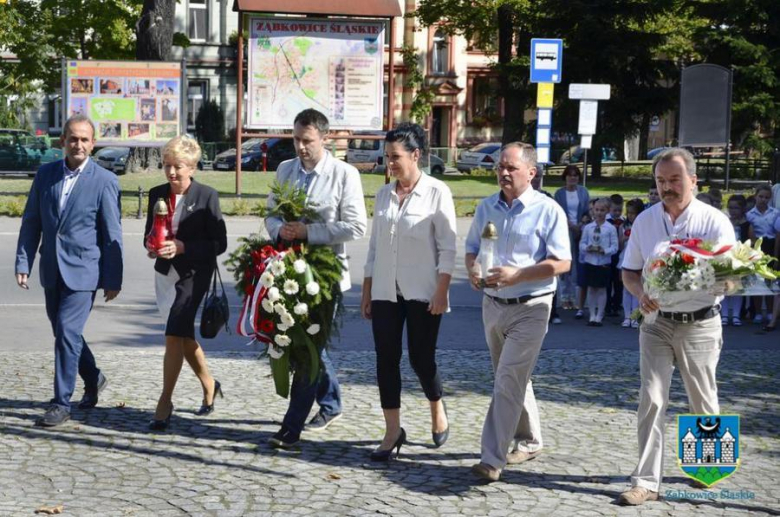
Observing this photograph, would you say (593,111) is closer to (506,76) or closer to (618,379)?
(618,379)

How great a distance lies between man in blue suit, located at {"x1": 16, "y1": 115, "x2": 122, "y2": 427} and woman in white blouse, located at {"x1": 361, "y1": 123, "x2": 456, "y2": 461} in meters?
1.87

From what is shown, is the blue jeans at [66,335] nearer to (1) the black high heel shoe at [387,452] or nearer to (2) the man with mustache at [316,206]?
(2) the man with mustache at [316,206]

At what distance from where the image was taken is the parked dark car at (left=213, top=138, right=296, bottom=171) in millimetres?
44281

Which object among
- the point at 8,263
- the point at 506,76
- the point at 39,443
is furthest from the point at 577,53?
the point at 39,443

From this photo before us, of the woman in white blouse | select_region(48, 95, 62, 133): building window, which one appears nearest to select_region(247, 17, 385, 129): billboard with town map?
the woman in white blouse

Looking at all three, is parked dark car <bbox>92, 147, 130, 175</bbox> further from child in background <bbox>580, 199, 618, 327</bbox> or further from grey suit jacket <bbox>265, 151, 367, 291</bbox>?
grey suit jacket <bbox>265, 151, 367, 291</bbox>

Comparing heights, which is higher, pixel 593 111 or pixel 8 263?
pixel 593 111

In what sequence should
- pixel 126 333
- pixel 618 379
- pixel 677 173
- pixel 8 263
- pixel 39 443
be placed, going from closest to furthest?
1. pixel 677 173
2. pixel 39 443
3. pixel 618 379
4. pixel 126 333
5. pixel 8 263

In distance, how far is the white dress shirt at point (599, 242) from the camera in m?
13.1

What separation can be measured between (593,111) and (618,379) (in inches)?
428

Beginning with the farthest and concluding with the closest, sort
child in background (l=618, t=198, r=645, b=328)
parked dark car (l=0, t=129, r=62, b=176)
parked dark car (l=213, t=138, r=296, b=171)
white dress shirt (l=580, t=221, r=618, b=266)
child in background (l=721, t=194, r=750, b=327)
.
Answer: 1. parked dark car (l=213, t=138, r=296, b=171)
2. parked dark car (l=0, t=129, r=62, b=176)
3. child in background (l=721, t=194, r=750, b=327)
4. white dress shirt (l=580, t=221, r=618, b=266)
5. child in background (l=618, t=198, r=645, b=328)

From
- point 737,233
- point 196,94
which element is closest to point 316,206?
point 737,233

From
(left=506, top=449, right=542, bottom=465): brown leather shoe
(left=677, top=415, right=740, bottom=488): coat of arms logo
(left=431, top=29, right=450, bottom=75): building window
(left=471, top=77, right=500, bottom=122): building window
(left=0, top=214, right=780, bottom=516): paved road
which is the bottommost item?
(left=0, top=214, right=780, bottom=516): paved road

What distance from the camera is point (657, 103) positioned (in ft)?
130
